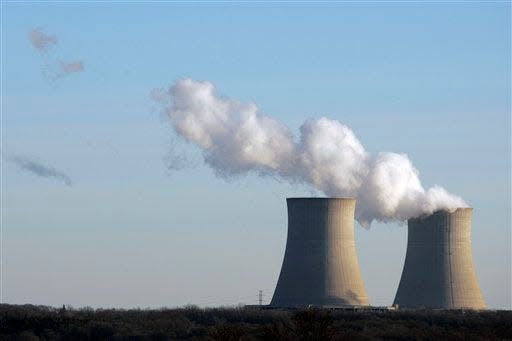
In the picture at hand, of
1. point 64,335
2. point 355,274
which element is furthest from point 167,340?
point 355,274

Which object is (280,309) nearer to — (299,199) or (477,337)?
(299,199)

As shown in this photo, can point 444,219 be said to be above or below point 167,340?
above

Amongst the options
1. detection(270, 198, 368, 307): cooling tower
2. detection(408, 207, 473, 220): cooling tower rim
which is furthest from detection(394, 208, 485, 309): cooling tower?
detection(270, 198, 368, 307): cooling tower

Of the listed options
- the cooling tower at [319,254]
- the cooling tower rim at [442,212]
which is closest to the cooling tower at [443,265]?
the cooling tower rim at [442,212]

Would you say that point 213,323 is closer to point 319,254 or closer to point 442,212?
point 319,254

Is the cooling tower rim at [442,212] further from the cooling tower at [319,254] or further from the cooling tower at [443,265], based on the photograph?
the cooling tower at [319,254]

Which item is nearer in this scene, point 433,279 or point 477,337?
point 477,337
